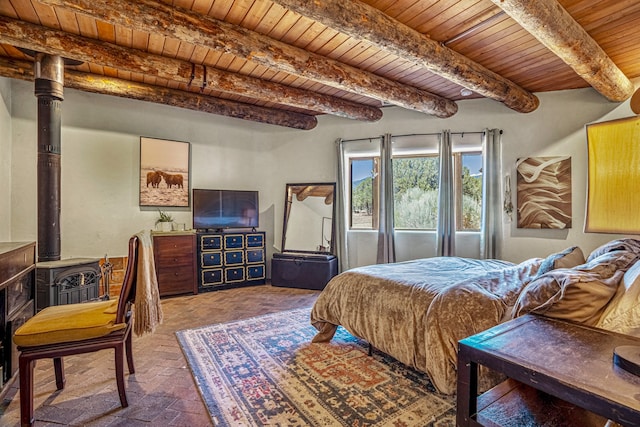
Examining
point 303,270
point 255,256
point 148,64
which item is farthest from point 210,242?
point 148,64

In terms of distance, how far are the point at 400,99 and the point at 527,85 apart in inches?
61.5

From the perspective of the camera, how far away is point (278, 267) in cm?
510

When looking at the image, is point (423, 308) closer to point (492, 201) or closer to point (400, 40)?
point (400, 40)

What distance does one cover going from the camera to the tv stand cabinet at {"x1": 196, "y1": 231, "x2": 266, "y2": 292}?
4.73 m

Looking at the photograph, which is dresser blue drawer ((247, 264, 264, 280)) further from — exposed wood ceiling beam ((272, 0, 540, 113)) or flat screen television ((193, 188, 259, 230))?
exposed wood ceiling beam ((272, 0, 540, 113))

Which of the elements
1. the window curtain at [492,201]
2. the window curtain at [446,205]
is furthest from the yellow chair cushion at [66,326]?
the window curtain at [492,201]

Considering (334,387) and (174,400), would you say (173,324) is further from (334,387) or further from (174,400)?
(334,387)

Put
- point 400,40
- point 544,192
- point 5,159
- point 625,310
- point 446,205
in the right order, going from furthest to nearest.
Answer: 1. point 446,205
2. point 544,192
3. point 5,159
4. point 400,40
5. point 625,310

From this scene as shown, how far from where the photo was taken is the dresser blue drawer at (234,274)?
4922 millimetres

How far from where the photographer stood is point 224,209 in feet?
16.6

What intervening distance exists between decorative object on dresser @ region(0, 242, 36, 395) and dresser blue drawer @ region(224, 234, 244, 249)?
8.68 feet

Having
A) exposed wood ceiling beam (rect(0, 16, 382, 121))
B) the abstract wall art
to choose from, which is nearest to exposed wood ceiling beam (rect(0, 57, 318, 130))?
exposed wood ceiling beam (rect(0, 16, 382, 121))

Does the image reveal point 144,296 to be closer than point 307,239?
Yes

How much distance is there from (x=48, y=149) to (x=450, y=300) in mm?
3878
